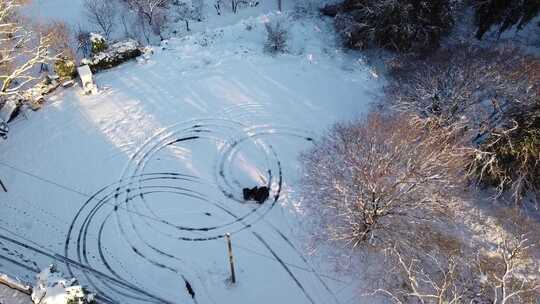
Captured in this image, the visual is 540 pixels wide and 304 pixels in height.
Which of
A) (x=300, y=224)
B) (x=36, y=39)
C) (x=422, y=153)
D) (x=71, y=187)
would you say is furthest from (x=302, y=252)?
(x=36, y=39)

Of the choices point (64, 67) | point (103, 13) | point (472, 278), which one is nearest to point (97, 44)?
point (64, 67)

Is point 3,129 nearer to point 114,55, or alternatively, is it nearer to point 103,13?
point 114,55

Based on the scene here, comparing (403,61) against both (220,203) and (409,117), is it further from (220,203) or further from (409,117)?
(220,203)

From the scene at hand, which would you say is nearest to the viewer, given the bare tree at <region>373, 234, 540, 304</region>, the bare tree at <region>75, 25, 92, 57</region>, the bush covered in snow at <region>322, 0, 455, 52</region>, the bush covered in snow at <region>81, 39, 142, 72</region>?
the bare tree at <region>373, 234, 540, 304</region>

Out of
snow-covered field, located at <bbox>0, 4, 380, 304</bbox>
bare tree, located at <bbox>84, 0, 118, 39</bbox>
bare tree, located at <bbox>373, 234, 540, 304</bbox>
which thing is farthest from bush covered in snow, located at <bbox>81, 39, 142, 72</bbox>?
bare tree, located at <bbox>373, 234, 540, 304</bbox>

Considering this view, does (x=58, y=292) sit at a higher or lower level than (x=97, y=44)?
lower

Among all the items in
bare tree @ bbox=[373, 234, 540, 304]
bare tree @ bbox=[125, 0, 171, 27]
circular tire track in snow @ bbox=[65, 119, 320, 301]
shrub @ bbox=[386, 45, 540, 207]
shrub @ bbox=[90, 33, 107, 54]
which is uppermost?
bare tree @ bbox=[125, 0, 171, 27]

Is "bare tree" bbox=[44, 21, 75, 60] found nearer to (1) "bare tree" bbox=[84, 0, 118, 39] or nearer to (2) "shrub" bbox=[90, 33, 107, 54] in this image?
(2) "shrub" bbox=[90, 33, 107, 54]
